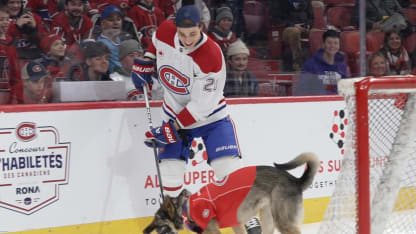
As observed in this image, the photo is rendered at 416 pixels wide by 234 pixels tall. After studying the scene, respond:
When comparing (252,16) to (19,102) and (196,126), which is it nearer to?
(196,126)

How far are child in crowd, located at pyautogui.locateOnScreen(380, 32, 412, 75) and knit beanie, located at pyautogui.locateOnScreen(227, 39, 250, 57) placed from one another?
52.8 inches

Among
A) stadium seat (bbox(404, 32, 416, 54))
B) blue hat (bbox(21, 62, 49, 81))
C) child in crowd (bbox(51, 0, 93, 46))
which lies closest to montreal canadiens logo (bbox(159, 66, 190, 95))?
child in crowd (bbox(51, 0, 93, 46))

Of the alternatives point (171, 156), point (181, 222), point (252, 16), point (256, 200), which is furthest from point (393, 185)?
point (252, 16)

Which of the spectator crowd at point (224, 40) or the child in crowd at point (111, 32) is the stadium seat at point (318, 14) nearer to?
the spectator crowd at point (224, 40)

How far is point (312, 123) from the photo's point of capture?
4730mm

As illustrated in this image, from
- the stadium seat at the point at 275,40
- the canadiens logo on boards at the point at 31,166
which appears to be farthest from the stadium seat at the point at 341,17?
the canadiens logo on boards at the point at 31,166

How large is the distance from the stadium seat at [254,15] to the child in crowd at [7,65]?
1.58 metres

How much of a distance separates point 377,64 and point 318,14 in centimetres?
66

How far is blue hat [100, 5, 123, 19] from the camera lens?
4.05 m

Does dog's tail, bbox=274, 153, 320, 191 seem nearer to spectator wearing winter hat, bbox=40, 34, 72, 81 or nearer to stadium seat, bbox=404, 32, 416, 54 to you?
spectator wearing winter hat, bbox=40, 34, 72, 81

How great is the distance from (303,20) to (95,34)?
158 centimetres

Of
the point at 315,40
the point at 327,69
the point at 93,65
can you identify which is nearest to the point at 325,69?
the point at 327,69

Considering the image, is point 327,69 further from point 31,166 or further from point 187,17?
point 31,166

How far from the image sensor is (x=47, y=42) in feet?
12.6
